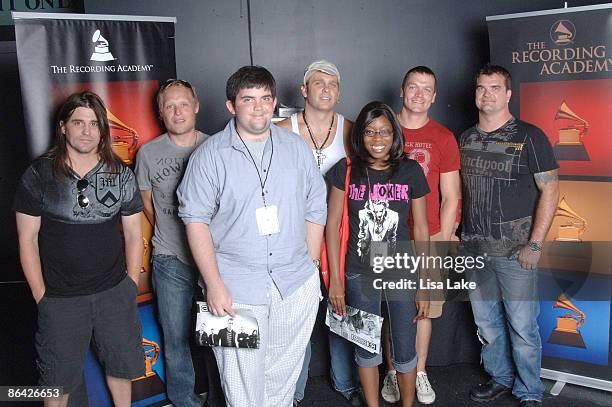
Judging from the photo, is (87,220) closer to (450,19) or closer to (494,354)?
(494,354)

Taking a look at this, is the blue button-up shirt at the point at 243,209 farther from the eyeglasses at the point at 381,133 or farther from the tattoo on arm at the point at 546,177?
the tattoo on arm at the point at 546,177

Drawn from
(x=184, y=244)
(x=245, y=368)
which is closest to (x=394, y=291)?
(x=245, y=368)

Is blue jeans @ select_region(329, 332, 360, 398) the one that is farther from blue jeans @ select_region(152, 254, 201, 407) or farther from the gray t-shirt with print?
the gray t-shirt with print

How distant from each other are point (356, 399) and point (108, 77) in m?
2.11

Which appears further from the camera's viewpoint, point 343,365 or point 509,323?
point 343,365

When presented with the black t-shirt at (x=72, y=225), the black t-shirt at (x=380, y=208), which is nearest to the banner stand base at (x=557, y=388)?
the black t-shirt at (x=380, y=208)

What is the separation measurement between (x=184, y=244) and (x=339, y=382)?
1.18m

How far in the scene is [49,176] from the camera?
241 centimetres

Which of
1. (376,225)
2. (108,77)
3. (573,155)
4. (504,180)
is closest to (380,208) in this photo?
(376,225)

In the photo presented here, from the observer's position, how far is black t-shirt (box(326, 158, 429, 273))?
8.72ft

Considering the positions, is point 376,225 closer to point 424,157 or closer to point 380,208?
point 380,208

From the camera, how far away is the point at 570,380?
3355mm

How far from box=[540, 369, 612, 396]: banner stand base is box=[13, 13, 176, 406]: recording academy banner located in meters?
2.17

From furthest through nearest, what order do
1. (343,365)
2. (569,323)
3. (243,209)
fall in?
(569,323), (343,365), (243,209)
